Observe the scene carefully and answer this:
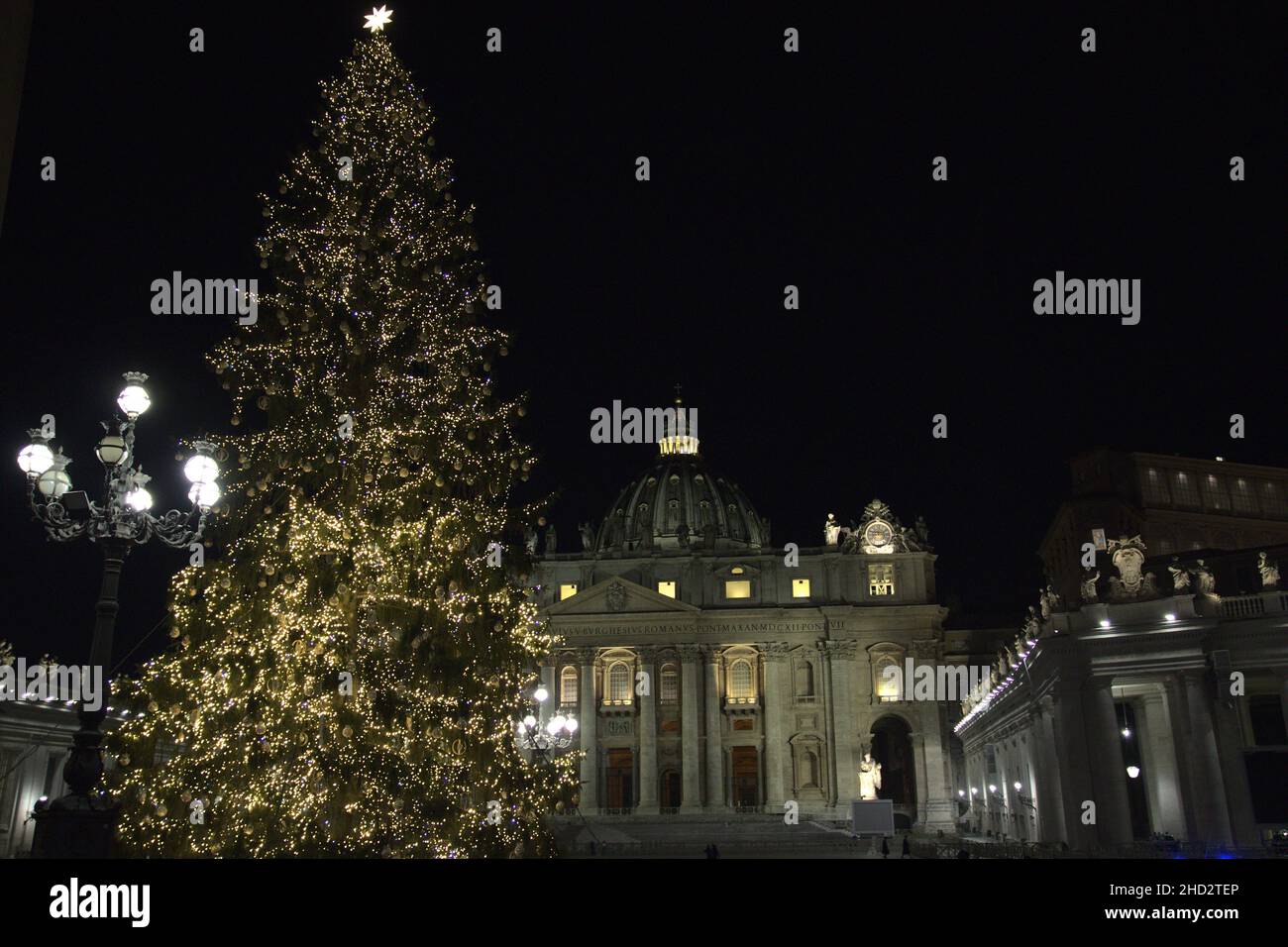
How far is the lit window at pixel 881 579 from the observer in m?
89.7

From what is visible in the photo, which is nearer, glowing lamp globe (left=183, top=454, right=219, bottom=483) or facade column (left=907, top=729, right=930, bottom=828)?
glowing lamp globe (left=183, top=454, right=219, bottom=483)

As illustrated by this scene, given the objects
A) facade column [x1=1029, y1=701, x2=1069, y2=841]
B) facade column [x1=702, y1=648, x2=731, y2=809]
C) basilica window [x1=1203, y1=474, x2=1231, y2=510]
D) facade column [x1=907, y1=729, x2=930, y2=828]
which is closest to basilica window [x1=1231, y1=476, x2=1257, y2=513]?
basilica window [x1=1203, y1=474, x2=1231, y2=510]

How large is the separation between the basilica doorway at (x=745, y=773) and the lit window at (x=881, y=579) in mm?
17415

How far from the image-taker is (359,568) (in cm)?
1566

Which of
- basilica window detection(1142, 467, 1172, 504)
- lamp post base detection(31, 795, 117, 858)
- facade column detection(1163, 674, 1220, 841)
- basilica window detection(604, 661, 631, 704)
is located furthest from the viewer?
basilica window detection(604, 661, 631, 704)

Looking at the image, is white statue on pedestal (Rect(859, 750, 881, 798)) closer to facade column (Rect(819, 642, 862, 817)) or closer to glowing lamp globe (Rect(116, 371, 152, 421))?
facade column (Rect(819, 642, 862, 817))

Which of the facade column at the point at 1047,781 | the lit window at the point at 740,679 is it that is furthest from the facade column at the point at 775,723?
the facade column at the point at 1047,781

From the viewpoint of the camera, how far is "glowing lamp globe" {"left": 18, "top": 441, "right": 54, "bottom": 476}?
52.4ft

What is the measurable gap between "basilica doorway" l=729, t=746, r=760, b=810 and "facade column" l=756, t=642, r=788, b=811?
6.97ft

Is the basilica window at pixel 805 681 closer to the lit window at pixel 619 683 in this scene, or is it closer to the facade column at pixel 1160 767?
the lit window at pixel 619 683

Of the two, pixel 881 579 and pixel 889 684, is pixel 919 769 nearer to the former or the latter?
pixel 889 684
